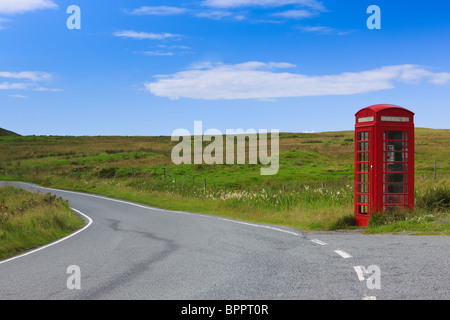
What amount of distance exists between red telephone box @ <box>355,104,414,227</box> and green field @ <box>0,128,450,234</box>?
61cm

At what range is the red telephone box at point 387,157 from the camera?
12938 mm

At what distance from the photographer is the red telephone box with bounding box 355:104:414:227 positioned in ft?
42.4

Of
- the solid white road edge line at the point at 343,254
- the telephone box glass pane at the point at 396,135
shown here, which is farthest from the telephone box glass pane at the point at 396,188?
the solid white road edge line at the point at 343,254

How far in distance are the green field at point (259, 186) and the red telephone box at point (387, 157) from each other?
2.01 feet

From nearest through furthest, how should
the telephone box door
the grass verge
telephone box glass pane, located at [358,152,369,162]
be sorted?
the grass verge → the telephone box door → telephone box glass pane, located at [358,152,369,162]

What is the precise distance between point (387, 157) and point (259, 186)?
20284 mm

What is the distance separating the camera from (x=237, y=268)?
7.86m

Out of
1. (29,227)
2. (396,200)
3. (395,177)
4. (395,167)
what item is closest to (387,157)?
(395,167)

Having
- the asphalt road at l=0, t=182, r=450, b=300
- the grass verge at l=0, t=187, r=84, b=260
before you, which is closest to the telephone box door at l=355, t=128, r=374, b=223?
the asphalt road at l=0, t=182, r=450, b=300

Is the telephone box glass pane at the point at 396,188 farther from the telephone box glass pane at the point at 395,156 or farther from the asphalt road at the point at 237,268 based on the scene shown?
the asphalt road at the point at 237,268

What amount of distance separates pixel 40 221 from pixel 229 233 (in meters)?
6.88

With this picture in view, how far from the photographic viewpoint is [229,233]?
13203 mm

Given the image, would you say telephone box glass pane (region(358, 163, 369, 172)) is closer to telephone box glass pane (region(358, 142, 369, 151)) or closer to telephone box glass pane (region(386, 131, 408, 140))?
telephone box glass pane (region(358, 142, 369, 151))
